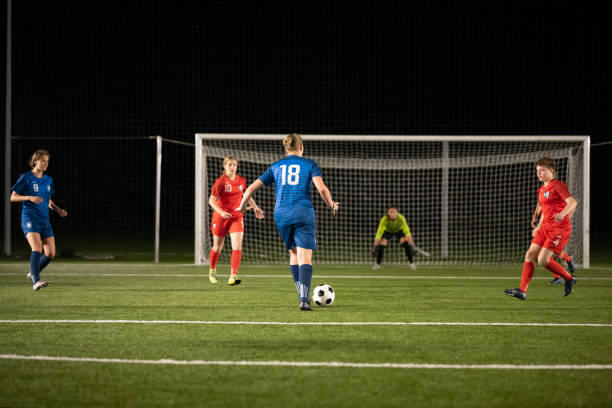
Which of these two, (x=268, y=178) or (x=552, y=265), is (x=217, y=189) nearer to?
(x=268, y=178)

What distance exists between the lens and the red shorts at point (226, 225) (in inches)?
414

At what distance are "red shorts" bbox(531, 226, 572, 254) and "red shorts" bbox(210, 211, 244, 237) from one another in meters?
4.45

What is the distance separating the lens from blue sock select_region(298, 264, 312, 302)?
728cm

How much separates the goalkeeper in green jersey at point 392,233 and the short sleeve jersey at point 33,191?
6905mm

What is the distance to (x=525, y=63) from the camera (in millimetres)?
26859

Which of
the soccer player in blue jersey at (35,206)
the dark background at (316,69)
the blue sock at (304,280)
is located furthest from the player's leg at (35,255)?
the dark background at (316,69)

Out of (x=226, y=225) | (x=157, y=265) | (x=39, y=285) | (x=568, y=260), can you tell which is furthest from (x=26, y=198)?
(x=568, y=260)

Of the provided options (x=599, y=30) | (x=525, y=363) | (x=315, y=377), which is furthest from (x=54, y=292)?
(x=599, y=30)

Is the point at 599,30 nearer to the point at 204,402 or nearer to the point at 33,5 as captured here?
the point at 33,5

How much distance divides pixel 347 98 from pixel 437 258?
12951 mm

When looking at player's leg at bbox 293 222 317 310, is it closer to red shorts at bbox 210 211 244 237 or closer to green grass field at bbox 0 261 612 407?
green grass field at bbox 0 261 612 407

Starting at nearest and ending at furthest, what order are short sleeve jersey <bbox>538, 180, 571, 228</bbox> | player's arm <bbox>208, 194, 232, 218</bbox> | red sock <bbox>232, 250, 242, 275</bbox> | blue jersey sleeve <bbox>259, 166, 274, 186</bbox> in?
blue jersey sleeve <bbox>259, 166, 274, 186</bbox> < short sleeve jersey <bbox>538, 180, 571, 228</bbox> < player's arm <bbox>208, 194, 232, 218</bbox> < red sock <bbox>232, 250, 242, 275</bbox>

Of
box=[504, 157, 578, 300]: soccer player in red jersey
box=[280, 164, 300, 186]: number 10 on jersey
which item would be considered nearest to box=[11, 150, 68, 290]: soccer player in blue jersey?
box=[280, 164, 300, 186]: number 10 on jersey

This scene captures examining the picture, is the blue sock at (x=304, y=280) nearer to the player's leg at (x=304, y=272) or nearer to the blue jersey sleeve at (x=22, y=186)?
the player's leg at (x=304, y=272)
